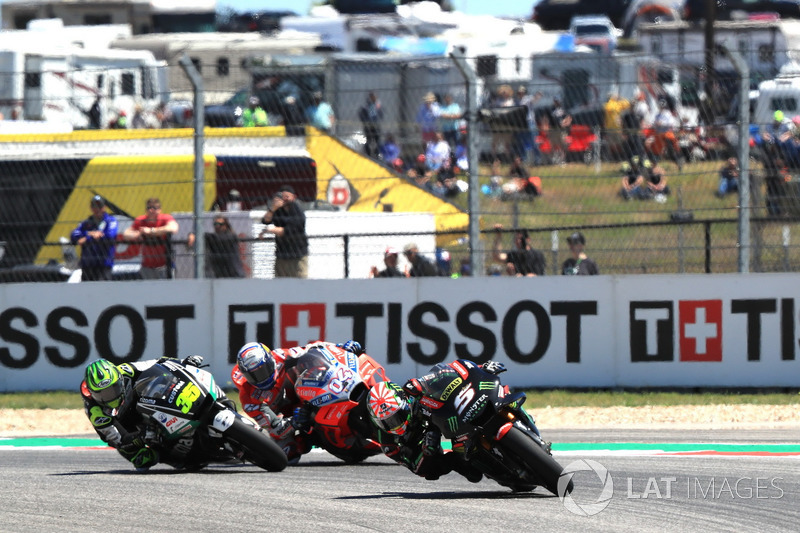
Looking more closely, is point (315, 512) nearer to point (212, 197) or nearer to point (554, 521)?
point (554, 521)

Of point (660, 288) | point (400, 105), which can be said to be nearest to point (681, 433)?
point (660, 288)

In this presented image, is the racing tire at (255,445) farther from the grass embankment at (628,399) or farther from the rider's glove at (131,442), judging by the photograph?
the grass embankment at (628,399)

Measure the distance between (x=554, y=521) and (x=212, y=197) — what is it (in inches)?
423

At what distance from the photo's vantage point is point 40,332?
13.7 m

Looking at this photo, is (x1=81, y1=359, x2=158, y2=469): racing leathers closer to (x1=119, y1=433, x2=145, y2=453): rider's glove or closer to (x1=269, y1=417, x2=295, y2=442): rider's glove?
(x1=119, y1=433, x2=145, y2=453): rider's glove

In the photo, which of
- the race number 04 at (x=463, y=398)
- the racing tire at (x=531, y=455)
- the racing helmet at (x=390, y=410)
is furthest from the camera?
the racing helmet at (x=390, y=410)

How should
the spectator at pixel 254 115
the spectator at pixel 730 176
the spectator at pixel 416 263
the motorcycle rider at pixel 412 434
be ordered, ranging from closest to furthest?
the motorcycle rider at pixel 412 434, the spectator at pixel 730 176, the spectator at pixel 416 263, the spectator at pixel 254 115

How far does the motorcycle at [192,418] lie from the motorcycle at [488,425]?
1.54m

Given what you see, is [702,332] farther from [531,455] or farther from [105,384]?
[105,384]

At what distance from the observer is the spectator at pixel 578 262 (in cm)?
1350

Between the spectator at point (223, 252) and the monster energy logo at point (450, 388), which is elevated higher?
the spectator at point (223, 252)

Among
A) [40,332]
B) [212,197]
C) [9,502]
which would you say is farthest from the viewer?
[212,197]

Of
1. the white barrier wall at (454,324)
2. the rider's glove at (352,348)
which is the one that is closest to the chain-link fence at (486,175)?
the white barrier wall at (454,324)

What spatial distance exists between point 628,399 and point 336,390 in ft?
14.0
